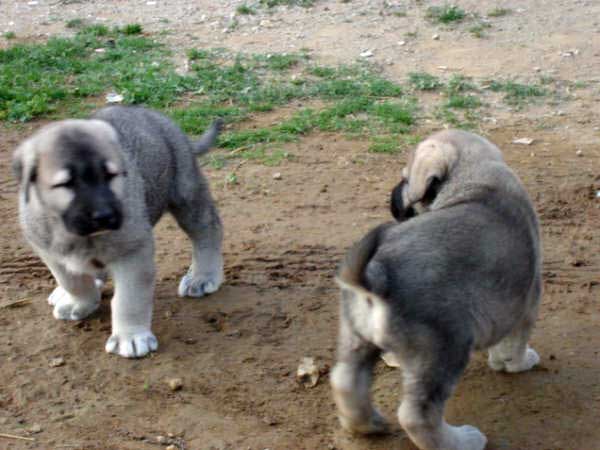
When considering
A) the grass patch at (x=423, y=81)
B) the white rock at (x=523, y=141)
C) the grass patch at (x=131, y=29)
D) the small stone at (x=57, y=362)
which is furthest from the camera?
the grass patch at (x=131, y=29)

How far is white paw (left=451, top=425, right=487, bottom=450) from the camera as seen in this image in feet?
15.9

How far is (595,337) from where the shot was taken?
6105mm

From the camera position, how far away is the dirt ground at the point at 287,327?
5.37m

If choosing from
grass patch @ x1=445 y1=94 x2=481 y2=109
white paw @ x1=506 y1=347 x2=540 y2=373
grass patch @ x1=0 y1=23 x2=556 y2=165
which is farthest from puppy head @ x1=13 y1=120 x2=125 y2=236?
grass patch @ x1=445 y1=94 x2=481 y2=109

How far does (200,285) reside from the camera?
6848mm

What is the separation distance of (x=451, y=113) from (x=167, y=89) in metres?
3.14

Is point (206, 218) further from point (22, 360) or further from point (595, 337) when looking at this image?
point (595, 337)

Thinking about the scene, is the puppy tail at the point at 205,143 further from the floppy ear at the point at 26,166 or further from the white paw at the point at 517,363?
the white paw at the point at 517,363

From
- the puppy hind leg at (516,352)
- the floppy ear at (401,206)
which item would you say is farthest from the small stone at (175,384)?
the puppy hind leg at (516,352)

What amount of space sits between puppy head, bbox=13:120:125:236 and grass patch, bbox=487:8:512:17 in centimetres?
810

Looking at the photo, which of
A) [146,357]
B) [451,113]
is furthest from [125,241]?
[451,113]

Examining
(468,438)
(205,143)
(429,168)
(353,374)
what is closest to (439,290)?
(353,374)

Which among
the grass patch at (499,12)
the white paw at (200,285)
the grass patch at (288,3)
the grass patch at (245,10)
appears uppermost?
the grass patch at (499,12)

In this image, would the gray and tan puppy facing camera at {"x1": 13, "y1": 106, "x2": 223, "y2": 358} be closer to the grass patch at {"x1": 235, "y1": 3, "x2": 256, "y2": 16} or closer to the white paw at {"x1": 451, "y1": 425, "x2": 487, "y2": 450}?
the white paw at {"x1": 451, "y1": 425, "x2": 487, "y2": 450}
